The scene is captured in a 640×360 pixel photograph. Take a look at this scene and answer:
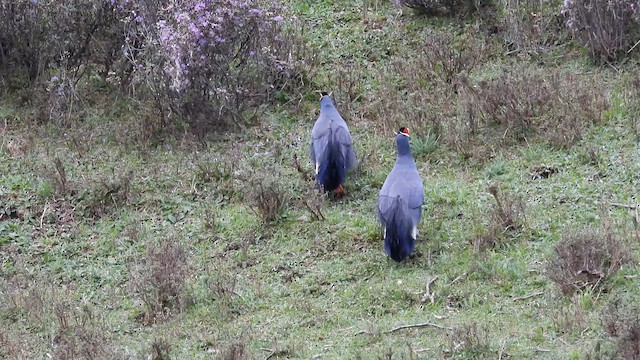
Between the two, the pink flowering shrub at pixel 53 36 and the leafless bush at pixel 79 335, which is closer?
the leafless bush at pixel 79 335

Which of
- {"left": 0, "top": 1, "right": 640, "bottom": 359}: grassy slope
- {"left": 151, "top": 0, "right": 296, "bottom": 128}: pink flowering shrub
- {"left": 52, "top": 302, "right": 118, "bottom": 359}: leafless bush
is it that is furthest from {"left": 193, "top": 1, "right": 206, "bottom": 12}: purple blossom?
{"left": 52, "top": 302, "right": 118, "bottom": 359}: leafless bush

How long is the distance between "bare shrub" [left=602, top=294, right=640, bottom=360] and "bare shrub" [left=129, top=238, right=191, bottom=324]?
301 centimetres

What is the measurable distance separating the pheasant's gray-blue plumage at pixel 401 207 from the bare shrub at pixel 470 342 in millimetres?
1443

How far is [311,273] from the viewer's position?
8.28 meters

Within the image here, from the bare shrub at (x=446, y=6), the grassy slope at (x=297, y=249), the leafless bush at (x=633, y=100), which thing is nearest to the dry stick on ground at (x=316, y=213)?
the grassy slope at (x=297, y=249)

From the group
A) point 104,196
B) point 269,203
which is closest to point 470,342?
point 269,203

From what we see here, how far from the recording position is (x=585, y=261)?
23.4 feet

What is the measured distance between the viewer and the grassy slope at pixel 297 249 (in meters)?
7.12

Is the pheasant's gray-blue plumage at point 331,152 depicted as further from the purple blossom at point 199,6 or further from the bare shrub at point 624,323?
the bare shrub at point 624,323

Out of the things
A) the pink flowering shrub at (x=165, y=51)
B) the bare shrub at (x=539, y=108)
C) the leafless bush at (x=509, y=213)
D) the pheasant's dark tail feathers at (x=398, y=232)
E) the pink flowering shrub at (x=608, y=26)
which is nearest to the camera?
the pheasant's dark tail feathers at (x=398, y=232)

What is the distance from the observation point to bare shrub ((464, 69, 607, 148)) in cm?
973

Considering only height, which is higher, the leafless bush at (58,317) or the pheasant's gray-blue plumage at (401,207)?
the pheasant's gray-blue plumage at (401,207)

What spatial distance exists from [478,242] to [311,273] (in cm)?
128

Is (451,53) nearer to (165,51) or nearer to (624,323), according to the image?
(165,51)
